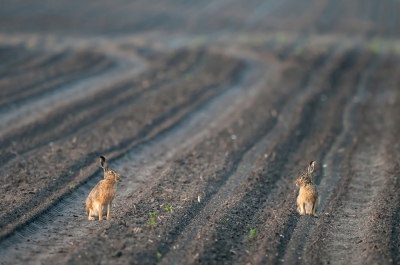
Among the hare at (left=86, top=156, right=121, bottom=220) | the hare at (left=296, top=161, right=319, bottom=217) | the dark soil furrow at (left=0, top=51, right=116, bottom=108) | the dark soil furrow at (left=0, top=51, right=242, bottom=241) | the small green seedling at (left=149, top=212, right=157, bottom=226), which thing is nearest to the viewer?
the hare at (left=86, top=156, right=121, bottom=220)

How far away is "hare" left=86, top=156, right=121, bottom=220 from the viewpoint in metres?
9.64

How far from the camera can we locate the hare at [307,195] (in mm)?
10305

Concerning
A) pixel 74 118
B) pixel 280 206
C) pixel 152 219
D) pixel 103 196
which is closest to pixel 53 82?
pixel 74 118

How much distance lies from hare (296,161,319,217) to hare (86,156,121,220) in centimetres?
372

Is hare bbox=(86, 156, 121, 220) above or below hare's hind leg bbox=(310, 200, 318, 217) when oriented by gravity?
above

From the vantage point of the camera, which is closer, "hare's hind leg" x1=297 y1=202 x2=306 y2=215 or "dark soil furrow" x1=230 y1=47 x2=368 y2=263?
"dark soil furrow" x1=230 y1=47 x2=368 y2=263

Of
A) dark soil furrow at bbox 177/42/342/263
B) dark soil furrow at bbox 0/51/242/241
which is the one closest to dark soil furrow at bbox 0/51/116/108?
dark soil furrow at bbox 0/51/242/241

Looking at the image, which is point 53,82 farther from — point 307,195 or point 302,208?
point 307,195

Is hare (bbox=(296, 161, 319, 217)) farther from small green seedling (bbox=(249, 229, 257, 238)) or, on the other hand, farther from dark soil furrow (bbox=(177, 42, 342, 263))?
small green seedling (bbox=(249, 229, 257, 238))

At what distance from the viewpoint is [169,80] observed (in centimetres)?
2338

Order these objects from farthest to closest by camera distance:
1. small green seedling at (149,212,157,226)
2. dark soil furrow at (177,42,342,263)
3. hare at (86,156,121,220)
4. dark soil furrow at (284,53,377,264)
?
small green seedling at (149,212,157,226), hare at (86,156,121,220), dark soil furrow at (284,53,377,264), dark soil furrow at (177,42,342,263)

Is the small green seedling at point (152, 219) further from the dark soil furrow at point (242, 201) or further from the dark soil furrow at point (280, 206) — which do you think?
the dark soil furrow at point (280, 206)

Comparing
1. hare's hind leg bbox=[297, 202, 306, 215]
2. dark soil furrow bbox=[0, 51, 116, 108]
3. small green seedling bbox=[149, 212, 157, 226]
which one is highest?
dark soil furrow bbox=[0, 51, 116, 108]

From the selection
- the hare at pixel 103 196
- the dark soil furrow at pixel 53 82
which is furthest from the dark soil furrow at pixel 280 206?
the dark soil furrow at pixel 53 82
